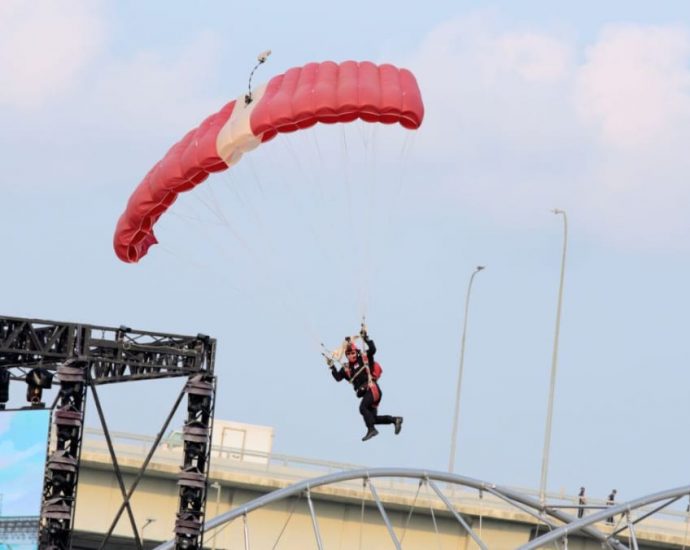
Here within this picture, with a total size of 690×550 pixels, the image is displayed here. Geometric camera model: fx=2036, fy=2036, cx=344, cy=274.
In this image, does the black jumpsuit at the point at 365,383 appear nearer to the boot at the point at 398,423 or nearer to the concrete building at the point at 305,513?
the boot at the point at 398,423

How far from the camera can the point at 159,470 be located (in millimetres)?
51562

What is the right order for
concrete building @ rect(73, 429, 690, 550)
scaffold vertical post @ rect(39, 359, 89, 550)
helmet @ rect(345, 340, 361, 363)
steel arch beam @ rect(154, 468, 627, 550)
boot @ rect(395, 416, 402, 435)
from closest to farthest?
scaffold vertical post @ rect(39, 359, 89, 550) < helmet @ rect(345, 340, 361, 363) < boot @ rect(395, 416, 402, 435) < steel arch beam @ rect(154, 468, 627, 550) < concrete building @ rect(73, 429, 690, 550)

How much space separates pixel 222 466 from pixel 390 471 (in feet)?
39.3

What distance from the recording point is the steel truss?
3266 cm

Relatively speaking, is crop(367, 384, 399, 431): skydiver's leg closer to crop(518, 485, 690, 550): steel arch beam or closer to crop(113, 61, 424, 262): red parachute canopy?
crop(113, 61, 424, 262): red parachute canopy

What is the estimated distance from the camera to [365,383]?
110ft

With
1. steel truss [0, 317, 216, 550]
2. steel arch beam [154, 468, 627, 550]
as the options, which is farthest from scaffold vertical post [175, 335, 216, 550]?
steel arch beam [154, 468, 627, 550]

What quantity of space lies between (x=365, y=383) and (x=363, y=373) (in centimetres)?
17

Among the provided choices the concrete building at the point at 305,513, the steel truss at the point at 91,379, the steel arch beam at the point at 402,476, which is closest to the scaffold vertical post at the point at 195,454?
the steel truss at the point at 91,379

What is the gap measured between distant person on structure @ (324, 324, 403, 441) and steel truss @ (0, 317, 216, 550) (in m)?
2.23

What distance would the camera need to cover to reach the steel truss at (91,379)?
32656 millimetres

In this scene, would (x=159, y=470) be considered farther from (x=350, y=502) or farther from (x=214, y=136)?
(x=214, y=136)

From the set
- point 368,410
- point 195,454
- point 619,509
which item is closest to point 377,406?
point 368,410

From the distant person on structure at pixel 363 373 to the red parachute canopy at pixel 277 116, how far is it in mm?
4097
